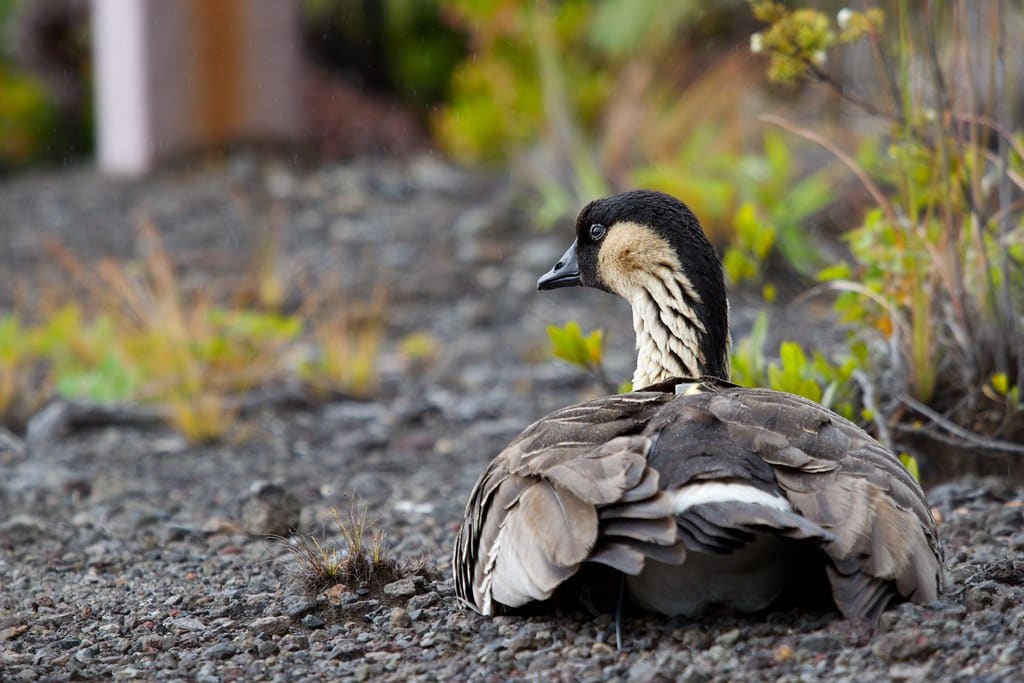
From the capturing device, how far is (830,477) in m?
3.41

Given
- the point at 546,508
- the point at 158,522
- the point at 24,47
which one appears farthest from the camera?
the point at 24,47

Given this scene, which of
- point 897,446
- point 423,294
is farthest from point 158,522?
point 423,294

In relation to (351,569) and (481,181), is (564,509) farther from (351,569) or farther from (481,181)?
(481,181)

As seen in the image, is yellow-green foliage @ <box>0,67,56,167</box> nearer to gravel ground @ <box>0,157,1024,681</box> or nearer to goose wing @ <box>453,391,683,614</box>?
gravel ground @ <box>0,157,1024,681</box>

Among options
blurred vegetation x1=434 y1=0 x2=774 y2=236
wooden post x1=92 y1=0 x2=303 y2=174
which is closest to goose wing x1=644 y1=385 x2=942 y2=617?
blurred vegetation x1=434 y1=0 x2=774 y2=236

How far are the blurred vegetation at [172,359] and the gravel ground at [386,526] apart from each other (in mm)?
219

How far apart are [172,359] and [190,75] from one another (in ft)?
21.0

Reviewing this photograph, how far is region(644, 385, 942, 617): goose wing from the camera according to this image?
3256mm

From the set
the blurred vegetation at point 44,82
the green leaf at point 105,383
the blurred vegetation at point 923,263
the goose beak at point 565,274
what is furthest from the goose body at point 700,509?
the blurred vegetation at point 44,82

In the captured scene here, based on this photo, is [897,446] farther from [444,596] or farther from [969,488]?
[444,596]

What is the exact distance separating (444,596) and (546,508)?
86 cm

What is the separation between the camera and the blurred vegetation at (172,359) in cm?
727

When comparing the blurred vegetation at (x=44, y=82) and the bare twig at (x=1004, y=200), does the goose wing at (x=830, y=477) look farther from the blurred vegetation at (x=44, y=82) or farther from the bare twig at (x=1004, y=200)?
the blurred vegetation at (x=44, y=82)

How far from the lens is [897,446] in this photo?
5215 mm
